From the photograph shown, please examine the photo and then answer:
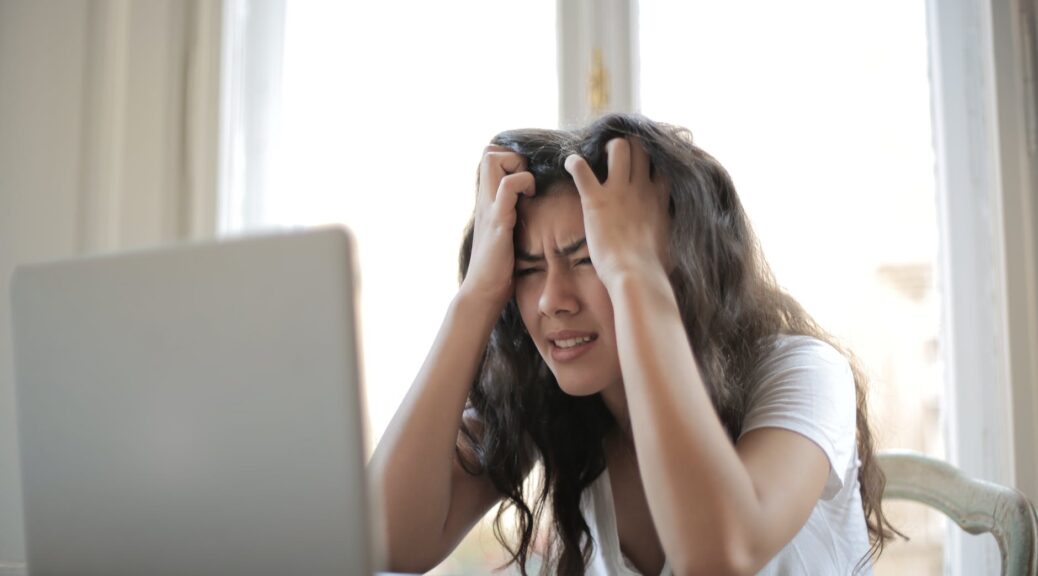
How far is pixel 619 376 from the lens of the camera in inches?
52.3

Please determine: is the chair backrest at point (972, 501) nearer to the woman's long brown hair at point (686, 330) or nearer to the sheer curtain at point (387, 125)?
the woman's long brown hair at point (686, 330)

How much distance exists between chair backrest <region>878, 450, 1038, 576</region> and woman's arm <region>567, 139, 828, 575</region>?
0.27 meters

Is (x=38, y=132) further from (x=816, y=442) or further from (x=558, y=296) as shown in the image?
(x=816, y=442)

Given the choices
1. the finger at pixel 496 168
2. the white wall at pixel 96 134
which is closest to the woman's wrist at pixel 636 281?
the finger at pixel 496 168

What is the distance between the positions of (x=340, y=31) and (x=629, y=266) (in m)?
1.23

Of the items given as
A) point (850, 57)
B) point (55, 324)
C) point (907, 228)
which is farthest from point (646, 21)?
point (55, 324)

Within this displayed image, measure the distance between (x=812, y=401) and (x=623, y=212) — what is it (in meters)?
0.32

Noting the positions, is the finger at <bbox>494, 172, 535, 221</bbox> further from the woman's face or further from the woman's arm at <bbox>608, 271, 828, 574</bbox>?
the woman's arm at <bbox>608, 271, 828, 574</bbox>

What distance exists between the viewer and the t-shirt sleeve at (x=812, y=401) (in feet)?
3.57

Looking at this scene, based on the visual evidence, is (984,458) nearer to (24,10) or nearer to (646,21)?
(646,21)

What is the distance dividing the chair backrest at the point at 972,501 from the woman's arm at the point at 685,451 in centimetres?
27

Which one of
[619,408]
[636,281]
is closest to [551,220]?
[636,281]

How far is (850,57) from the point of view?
1887mm

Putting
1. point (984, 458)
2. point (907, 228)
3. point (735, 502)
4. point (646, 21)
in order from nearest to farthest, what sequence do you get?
point (735, 502), point (984, 458), point (907, 228), point (646, 21)
